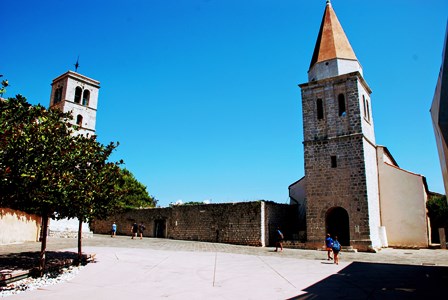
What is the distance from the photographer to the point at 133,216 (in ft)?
99.6

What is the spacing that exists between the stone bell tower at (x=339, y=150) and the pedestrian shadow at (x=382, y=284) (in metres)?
7.21

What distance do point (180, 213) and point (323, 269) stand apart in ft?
54.1

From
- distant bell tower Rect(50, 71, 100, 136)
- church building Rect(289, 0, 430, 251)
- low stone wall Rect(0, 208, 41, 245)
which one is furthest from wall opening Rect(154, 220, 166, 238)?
church building Rect(289, 0, 430, 251)

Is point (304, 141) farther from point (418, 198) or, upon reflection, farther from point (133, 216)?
point (133, 216)

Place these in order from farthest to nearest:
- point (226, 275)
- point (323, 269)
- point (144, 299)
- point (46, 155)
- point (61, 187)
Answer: point (323, 269) < point (226, 275) < point (61, 187) < point (46, 155) < point (144, 299)

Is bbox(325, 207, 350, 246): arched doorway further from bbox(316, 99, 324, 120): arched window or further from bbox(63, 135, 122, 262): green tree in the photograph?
bbox(63, 135, 122, 262): green tree

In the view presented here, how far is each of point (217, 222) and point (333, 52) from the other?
14.8 meters

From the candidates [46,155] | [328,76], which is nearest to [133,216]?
[328,76]

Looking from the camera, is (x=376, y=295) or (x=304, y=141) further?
(x=304, y=141)

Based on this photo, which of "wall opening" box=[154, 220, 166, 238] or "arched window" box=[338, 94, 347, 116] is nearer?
"arched window" box=[338, 94, 347, 116]

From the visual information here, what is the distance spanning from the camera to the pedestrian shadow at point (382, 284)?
305 inches

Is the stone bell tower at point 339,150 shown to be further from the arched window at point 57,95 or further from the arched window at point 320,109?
the arched window at point 57,95

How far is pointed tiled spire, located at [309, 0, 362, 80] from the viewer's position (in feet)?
72.0

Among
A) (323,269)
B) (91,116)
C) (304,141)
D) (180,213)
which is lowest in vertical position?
(323,269)
